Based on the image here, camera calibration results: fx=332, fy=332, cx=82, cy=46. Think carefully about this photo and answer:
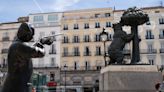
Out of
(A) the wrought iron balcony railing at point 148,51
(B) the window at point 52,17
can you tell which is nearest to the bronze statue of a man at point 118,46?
(A) the wrought iron balcony railing at point 148,51

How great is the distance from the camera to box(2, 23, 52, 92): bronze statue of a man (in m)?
4.73

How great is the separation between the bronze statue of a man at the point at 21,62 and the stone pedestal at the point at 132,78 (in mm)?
7985

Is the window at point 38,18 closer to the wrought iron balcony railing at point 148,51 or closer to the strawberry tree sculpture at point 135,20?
the wrought iron balcony railing at point 148,51

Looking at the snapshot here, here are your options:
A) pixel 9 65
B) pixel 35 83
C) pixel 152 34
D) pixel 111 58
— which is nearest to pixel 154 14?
pixel 152 34

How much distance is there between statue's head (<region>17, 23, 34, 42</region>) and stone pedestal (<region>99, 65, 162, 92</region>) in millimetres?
7945

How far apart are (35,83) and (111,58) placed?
14.3 meters

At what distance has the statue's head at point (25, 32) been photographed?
4.92 meters

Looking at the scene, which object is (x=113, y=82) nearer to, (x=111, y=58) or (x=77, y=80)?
(x=111, y=58)

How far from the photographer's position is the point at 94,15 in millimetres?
70000

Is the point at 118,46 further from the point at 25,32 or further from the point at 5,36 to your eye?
the point at 5,36

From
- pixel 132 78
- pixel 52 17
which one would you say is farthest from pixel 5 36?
pixel 132 78

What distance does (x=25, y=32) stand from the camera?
4949mm

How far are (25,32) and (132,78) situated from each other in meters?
8.29

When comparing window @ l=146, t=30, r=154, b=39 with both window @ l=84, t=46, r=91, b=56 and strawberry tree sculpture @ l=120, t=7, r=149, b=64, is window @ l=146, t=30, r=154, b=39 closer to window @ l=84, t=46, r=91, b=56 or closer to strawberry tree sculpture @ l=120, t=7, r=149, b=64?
window @ l=84, t=46, r=91, b=56
